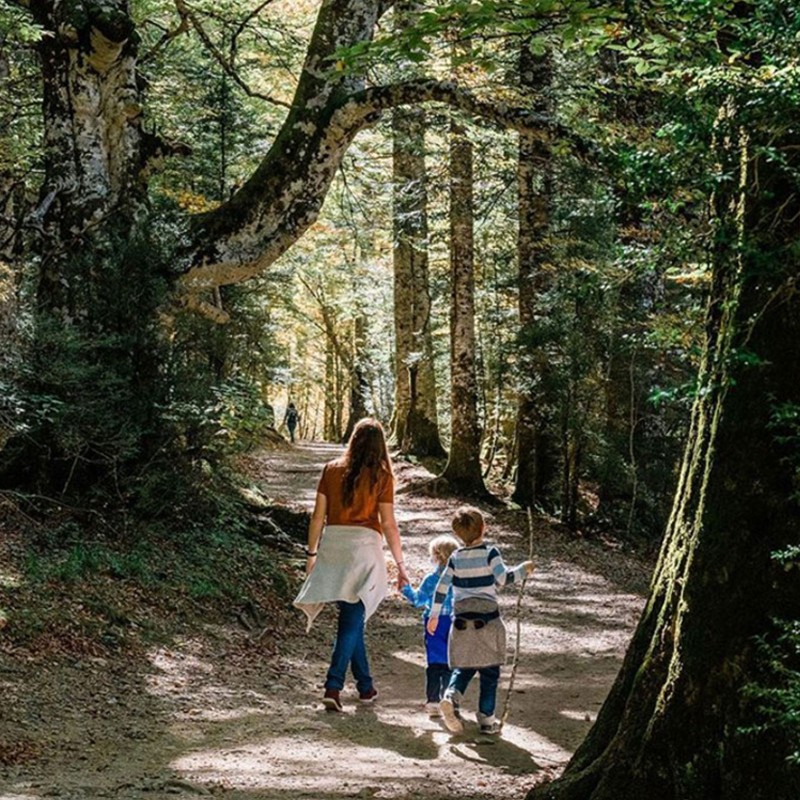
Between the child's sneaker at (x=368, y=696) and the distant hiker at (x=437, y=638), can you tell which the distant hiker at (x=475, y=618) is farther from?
the child's sneaker at (x=368, y=696)

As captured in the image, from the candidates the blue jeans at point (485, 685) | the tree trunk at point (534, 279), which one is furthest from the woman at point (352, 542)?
the tree trunk at point (534, 279)

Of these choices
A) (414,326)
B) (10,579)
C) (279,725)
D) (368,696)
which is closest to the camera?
(279,725)

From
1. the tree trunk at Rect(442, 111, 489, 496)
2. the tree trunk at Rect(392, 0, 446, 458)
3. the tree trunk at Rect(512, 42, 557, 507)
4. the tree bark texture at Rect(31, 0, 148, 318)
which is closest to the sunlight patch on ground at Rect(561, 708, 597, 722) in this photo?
the tree bark texture at Rect(31, 0, 148, 318)

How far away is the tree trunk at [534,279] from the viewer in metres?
16.6

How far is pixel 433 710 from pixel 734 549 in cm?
379

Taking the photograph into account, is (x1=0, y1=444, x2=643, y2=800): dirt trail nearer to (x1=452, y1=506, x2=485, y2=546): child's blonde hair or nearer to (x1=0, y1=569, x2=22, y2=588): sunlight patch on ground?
(x1=0, y1=569, x2=22, y2=588): sunlight patch on ground

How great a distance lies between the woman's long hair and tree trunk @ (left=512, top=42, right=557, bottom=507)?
9.22 metres

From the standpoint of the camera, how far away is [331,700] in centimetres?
714

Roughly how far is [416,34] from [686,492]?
2.44 meters

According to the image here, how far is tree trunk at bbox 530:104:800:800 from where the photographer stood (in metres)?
→ 3.78

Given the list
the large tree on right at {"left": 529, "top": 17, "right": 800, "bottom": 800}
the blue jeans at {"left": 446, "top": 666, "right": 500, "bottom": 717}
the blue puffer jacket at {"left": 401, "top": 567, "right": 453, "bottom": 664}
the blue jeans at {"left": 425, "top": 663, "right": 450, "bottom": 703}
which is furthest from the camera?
the blue jeans at {"left": 425, "top": 663, "right": 450, "bottom": 703}

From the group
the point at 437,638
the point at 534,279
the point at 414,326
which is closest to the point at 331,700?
the point at 437,638

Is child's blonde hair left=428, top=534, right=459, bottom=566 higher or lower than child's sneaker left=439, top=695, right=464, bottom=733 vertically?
higher

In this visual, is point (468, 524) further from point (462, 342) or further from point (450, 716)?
point (462, 342)
